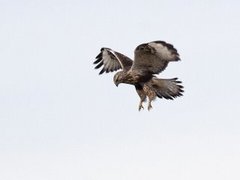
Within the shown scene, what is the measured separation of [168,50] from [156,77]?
3.82 feet

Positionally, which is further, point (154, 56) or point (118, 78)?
point (118, 78)

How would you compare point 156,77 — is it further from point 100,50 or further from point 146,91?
point 100,50

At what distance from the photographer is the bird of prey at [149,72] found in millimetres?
22266

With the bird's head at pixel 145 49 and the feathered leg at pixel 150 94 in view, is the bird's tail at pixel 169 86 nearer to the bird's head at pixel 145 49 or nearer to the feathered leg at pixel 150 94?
the feathered leg at pixel 150 94

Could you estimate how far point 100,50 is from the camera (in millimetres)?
24797

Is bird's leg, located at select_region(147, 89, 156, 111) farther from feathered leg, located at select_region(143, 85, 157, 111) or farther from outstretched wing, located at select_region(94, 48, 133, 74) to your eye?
outstretched wing, located at select_region(94, 48, 133, 74)

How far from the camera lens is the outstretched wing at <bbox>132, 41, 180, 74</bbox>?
72.4 ft

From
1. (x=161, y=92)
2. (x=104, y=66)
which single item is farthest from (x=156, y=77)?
(x=104, y=66)

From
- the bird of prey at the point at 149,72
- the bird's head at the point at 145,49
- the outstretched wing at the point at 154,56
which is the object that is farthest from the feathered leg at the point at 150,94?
the bird's head at the point at 145,49

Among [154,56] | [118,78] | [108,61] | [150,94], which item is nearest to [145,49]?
[154,56]

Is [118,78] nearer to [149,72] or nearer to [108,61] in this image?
[149,72]

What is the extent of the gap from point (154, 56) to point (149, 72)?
433 millimetres

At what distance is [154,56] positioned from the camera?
73.9ft

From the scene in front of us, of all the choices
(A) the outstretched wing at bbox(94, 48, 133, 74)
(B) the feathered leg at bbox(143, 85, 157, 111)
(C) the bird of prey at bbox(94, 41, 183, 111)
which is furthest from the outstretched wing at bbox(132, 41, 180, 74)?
(A) the outstretched wing at bbox(94, 48, 133, 74)
